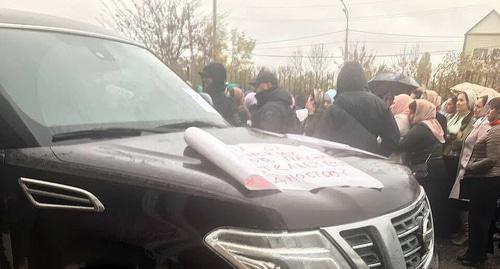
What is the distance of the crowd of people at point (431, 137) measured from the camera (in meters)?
4.41

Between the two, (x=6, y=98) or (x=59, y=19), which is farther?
(x=59, y=19)

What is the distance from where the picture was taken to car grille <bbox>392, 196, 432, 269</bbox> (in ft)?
6.49

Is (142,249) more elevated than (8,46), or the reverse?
(8,46)

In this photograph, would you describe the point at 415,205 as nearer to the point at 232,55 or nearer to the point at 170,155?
the point at 170,155

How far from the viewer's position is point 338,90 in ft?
15.3

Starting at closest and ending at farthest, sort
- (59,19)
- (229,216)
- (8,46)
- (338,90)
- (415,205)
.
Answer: (229,216)
(415,205)
(8,46)
(59,19)
(338,90)

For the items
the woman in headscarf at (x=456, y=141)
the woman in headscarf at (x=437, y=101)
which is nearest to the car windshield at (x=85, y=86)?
the woman in headscarf at (x=456, y=141)

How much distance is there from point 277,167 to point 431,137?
341cm

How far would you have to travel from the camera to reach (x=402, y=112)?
568cm

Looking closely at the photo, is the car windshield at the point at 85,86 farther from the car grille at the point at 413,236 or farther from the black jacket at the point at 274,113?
the black jacket at the point at 274,113

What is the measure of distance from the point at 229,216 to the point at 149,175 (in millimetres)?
389

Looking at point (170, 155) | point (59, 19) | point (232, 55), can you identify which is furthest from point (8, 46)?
point (232, 55)

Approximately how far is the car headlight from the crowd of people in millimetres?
2090

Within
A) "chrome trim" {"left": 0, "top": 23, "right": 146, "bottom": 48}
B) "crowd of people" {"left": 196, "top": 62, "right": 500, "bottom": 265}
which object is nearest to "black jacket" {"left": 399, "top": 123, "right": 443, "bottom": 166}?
"crowd of people" {"left": 196, "top": 62, "right": 500, "bottom": 265}
